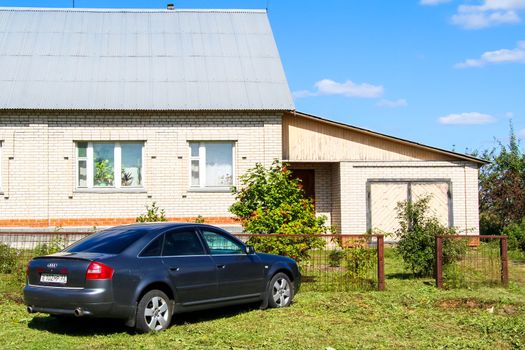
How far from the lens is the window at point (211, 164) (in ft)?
70.9

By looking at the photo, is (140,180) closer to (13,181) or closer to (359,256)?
(13,181)

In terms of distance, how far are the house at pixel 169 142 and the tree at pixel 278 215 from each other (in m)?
6.43

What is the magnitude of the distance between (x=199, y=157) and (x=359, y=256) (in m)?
9.24

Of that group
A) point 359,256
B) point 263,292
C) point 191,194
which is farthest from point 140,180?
point 263,292

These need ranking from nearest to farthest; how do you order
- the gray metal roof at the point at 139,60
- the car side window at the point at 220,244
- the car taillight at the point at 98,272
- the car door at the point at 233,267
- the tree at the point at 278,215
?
the car taillight at the point at 98,272 < the car door at the point at 233,267 < the car side window at the point at 220,244 < the tree at the point at 278,215 < the gray metal roof at the point at 139,60

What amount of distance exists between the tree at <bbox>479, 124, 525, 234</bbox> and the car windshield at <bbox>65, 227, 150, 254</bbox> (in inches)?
718

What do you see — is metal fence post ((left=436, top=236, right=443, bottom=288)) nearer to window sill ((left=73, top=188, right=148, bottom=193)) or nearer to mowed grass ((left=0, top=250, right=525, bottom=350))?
mowed grass ((left=0, top=250, right=525, bottom=350))

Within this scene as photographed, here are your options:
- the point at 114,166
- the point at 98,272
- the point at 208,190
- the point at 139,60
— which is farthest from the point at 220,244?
the point at 139,60

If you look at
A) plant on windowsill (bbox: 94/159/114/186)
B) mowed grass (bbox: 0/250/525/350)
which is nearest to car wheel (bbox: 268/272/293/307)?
mowed grass (bbox: 0/250/525/350)

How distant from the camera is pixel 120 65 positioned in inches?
888

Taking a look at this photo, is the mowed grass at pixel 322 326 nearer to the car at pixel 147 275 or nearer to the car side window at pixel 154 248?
the car at pixel 147 275

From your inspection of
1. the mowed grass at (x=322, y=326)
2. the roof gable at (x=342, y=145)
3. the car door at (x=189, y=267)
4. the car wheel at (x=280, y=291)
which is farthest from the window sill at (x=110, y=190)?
the car door at (x=189, y=267)

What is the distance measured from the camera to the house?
21.2 m

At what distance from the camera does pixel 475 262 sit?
13938 mm
